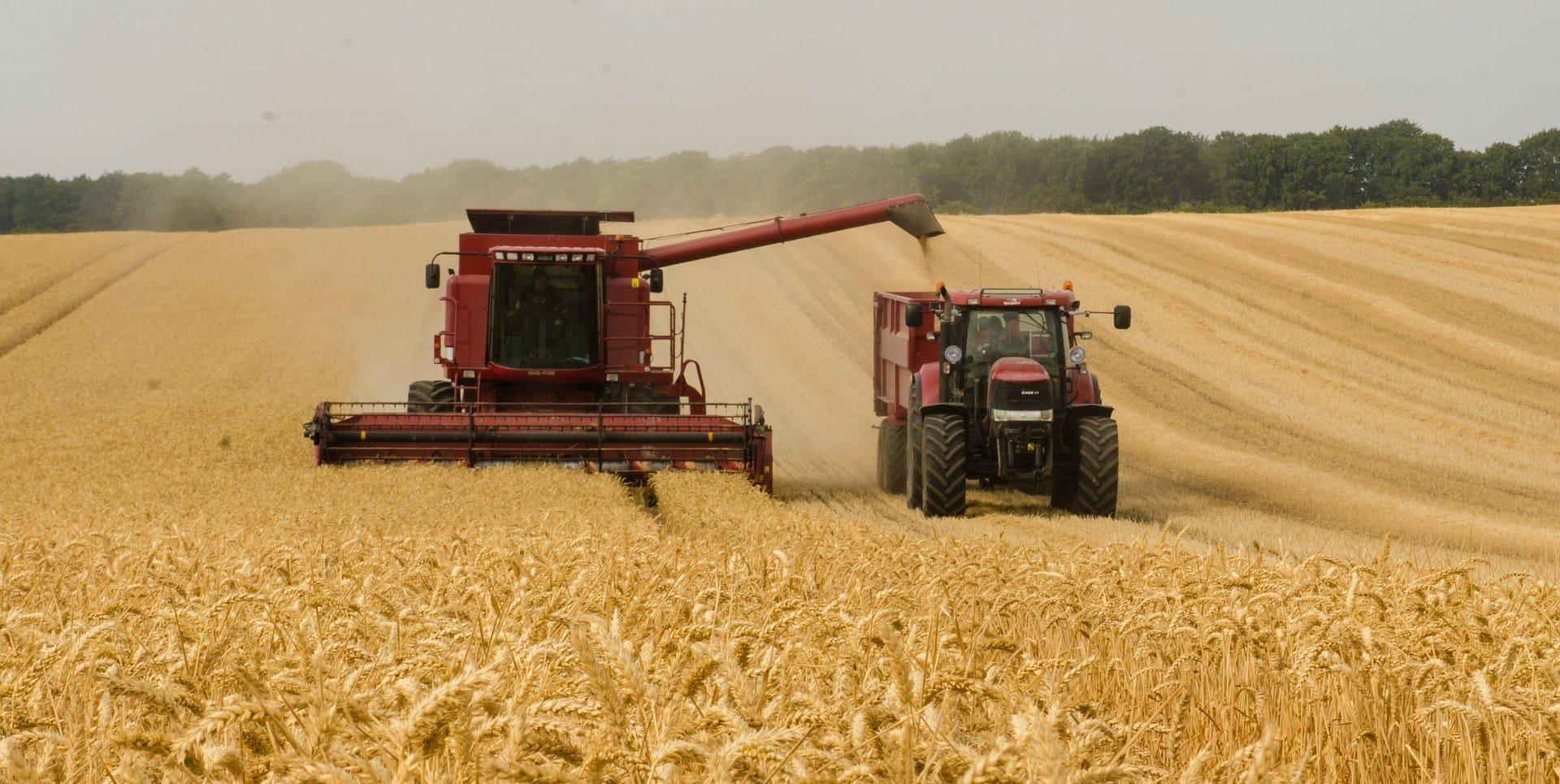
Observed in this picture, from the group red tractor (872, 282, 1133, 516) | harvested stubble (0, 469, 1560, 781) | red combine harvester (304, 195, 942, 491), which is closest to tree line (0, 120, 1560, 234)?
red combine harvester (304, 195, 942, 491)

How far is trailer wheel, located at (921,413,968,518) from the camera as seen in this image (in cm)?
1254

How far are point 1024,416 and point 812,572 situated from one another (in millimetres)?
7179

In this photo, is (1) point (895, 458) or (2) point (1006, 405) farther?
(1) point (895, 458)

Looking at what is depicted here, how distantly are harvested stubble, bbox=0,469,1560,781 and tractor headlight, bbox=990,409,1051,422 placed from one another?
18.1 feet

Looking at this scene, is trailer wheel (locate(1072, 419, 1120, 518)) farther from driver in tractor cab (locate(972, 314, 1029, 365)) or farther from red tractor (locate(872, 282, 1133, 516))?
driver in tractor cab (locate(972, 314, 1029, 365))

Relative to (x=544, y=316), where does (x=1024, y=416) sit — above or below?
below

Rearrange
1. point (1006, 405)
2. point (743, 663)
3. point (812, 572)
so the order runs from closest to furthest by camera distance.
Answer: point (743, 663) < point (812, 572) < point (1006, 405)

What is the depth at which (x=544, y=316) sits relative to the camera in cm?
1477

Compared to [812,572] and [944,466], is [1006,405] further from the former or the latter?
[812,572]

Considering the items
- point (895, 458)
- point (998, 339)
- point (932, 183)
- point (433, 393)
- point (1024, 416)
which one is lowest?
point (895, 458)

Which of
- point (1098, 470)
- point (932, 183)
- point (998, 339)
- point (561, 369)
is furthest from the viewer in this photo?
point (932, 183)

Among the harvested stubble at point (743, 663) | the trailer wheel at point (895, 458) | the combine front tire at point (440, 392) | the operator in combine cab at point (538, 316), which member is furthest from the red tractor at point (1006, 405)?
the harvested stubble at point (743, 663)

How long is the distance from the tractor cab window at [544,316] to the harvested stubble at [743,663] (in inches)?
299

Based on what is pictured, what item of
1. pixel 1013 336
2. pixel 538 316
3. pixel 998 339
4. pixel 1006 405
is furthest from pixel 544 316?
pixel 1006 405
